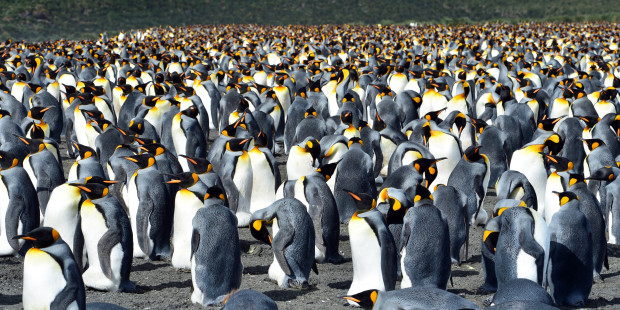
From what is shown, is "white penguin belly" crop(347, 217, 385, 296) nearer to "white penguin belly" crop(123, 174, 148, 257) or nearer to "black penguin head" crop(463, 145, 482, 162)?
"white penguin belly" crop(123, 174, 148, 257)

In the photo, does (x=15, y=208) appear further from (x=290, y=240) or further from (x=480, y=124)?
(x=480, y=124)

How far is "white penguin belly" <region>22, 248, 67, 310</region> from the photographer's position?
4.05m

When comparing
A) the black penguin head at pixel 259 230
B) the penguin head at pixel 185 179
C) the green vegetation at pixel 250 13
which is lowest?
the black penguin head at pixel 259 230

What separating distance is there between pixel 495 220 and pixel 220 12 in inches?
1824

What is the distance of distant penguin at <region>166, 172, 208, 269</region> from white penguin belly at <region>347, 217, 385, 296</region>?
4.24ft

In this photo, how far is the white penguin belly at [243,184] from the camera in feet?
22.7

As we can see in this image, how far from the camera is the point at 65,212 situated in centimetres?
532

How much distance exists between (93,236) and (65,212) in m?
0.33

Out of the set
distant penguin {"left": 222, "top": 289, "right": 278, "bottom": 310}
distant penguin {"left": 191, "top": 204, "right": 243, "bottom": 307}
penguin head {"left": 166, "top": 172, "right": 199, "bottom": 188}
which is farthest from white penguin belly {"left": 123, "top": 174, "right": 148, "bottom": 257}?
distant penguin {"left": 222, "top": 289, "right": 278, "bottom": 310}

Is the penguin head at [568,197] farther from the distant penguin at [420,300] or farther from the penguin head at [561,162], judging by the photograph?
the distant penguin at [420,300]

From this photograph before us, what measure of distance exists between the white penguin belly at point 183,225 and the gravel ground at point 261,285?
98 millimetres

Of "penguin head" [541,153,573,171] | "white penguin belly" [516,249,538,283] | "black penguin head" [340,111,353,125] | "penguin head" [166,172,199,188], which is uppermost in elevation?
"black penguin head" [340,111,353,125]

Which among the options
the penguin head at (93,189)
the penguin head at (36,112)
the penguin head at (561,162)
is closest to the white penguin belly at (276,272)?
the penguin head at (93,189)

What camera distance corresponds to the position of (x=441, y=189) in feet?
18.8
